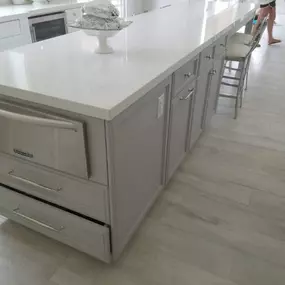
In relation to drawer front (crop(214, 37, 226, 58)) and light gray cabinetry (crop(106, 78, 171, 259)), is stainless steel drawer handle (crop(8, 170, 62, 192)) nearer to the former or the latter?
light gray cabinetry (crop(106, 78, 171, 259))

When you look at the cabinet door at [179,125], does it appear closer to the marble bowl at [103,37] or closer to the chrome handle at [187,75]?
the chrome handle at [187,75]

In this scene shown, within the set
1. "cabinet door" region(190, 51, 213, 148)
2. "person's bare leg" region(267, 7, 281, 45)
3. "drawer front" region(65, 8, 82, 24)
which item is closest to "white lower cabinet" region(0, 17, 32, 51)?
"drawer front" region(65, 8, 82, 24)

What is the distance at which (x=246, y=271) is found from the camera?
151cm

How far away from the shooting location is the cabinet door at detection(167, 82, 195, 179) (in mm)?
1690

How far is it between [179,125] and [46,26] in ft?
6.78

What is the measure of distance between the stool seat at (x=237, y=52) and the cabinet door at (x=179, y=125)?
1.15 meters

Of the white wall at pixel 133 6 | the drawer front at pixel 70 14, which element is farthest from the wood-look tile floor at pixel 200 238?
the white wall at pixel 133 6

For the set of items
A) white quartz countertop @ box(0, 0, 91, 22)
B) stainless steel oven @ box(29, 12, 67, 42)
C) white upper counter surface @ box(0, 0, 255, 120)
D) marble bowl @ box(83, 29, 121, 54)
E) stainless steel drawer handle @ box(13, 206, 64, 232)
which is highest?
marble bowl @ box(83, 29, 121, 54)

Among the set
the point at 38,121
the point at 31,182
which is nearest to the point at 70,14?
the point at 31,182

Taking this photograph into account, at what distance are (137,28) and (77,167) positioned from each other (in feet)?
4.50

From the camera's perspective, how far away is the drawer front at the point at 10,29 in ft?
8.59

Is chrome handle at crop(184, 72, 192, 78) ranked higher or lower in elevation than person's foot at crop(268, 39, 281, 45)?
higher

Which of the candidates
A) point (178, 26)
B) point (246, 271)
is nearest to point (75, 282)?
point (246, 271)

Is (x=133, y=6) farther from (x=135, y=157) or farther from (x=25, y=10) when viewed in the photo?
(x=135, y=157)
